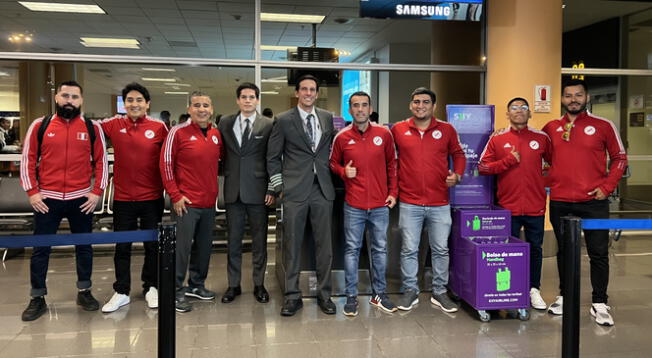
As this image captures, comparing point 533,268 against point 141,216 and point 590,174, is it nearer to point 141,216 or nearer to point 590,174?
point 590,174

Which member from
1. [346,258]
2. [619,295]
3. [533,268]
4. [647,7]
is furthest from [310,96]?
[647,7]

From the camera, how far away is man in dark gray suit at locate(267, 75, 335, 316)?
3.69 meters

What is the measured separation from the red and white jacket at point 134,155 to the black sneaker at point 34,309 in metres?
0.96

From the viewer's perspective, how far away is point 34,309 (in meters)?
3.71

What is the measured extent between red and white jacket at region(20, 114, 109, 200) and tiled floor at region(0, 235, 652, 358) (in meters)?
0.96

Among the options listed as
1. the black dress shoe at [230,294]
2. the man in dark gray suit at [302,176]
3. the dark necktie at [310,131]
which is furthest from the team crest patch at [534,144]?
the black dress shoe at [230,294]

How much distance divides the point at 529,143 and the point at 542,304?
4.07 ft

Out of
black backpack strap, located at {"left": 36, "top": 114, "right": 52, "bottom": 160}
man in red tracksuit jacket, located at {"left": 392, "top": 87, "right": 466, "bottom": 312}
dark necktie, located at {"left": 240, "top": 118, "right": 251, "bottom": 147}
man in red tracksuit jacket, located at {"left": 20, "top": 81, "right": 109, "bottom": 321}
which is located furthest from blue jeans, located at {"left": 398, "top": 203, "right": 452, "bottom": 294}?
black backpack strap, located at {"left": 36, "top": 114, "right": 52, "bottom": 160}

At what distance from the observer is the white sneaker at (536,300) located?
382 cm

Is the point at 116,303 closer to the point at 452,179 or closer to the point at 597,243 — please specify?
the point at 452,179

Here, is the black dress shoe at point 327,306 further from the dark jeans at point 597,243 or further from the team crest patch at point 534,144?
the team crest patch at point 534,144

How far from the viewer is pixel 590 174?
140 inches

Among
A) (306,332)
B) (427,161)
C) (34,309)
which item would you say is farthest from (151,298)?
(427,161)

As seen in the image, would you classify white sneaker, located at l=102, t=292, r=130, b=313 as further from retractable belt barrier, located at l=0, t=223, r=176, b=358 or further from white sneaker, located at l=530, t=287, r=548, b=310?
white sneaker, located at l=530, t=287, r=548, b=310
